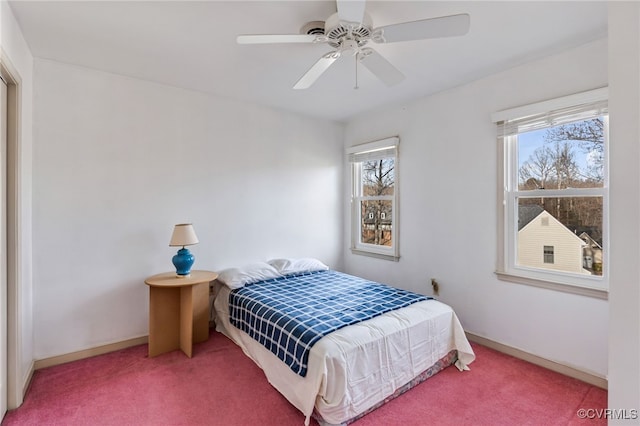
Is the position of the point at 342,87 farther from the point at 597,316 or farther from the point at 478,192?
the point at 597,316

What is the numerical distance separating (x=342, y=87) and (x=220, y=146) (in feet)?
4.81

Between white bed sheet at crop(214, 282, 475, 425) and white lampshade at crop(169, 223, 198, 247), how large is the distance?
40.7 inches

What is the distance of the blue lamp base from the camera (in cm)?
282

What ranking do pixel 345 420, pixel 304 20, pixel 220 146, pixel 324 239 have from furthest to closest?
pixel 324 239, pixel 220 146, pixel 304 20, pixel 345 420

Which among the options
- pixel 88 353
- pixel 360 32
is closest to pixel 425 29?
pixel 360 32

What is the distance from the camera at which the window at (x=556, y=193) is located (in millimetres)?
2271

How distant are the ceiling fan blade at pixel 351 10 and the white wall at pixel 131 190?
220cm

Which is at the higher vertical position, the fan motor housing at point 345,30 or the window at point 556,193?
the fan motor housing at point 345,30

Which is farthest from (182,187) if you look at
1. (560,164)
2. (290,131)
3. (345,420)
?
(560,164)

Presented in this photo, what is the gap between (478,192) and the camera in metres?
2.91

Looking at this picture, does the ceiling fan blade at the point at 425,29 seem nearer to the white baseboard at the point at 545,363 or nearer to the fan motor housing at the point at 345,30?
the fan motor housing at the point at 345,30

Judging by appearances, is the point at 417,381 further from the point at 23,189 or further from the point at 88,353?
the point at 23,189

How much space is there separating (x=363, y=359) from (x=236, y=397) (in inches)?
36.9

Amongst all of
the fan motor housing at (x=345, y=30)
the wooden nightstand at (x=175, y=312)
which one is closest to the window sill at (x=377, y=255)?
the wooden nightstand at (x=175, y=312)
